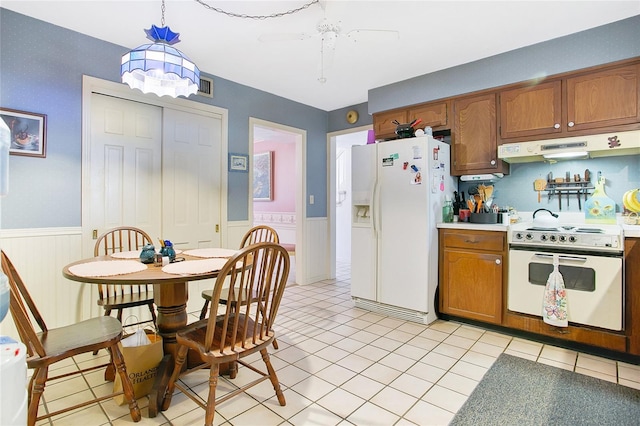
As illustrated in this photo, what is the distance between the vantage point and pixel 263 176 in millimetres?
6676

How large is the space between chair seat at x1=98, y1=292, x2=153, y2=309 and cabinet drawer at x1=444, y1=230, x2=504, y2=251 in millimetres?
2521

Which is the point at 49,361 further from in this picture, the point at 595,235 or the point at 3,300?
the point at 595,235

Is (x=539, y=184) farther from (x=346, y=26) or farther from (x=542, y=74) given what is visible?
(x=346, y=26)

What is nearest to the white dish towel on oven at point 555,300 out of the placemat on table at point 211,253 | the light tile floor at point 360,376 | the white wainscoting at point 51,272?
the light tile floor at point 360,376

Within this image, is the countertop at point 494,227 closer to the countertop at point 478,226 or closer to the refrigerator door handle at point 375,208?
the countertop at point 478,226

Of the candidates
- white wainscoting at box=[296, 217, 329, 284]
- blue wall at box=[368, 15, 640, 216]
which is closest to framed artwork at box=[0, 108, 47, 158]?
white wainscoting at box=[296, 217, 329, 284]

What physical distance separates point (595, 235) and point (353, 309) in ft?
7.04

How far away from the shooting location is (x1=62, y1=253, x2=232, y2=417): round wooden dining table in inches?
64.7

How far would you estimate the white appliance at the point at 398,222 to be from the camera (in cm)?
307

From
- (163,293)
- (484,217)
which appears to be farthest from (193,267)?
(484,217)

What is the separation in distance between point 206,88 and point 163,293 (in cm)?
232

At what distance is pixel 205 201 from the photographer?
11.6ft

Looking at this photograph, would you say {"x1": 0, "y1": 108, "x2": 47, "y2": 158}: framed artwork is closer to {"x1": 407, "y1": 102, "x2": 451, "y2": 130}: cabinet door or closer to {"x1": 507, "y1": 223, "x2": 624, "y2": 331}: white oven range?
{"x1": 407, "y1": 102, "x2": 451, "y2": 130}: cabinet door

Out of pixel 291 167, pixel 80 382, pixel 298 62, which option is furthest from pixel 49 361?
pixel 291 167
